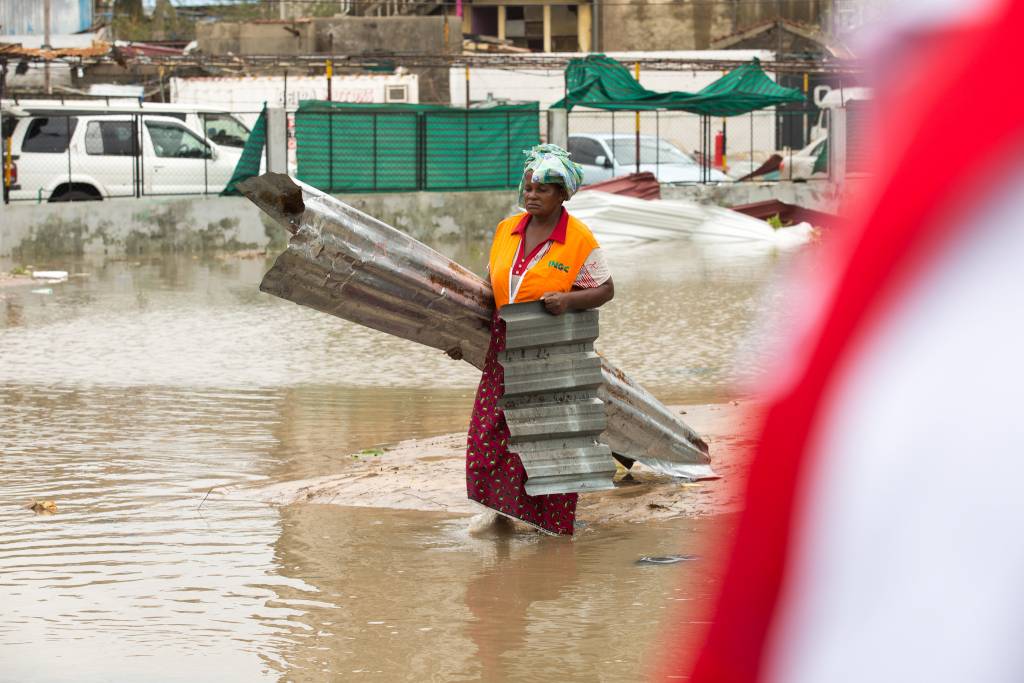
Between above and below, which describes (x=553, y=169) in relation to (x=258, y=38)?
below

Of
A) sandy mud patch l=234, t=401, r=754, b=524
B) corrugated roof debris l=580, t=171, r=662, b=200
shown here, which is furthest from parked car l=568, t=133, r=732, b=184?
sandy mud patch l=234, t=401, r=754, b=524

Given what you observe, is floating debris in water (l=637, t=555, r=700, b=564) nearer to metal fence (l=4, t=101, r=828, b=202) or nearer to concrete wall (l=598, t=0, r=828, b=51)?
metal fence (l=4, t=101, r=828, b=202)

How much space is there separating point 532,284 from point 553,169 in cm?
41

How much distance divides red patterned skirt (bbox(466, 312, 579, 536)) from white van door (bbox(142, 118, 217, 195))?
14406 mm

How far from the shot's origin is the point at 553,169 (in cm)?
515

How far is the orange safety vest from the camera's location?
5.22m

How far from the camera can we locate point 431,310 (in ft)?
17.6

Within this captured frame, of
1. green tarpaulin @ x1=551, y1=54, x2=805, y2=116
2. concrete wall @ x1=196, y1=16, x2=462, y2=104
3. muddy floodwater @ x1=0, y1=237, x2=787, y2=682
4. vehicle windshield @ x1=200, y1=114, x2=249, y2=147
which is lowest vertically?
muddy floodwater @ x1=0, y1=237, x2=787, y2=682

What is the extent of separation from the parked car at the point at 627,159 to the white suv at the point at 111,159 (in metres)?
5.76

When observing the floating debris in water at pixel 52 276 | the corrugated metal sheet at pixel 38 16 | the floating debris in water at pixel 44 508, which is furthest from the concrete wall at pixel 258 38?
the floating debris in water at pixel 44 508

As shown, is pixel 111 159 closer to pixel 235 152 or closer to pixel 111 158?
pixel 111 158

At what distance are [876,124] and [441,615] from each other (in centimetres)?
410

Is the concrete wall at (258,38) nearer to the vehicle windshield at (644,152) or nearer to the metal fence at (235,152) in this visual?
the vehicle windshield at (644,152)

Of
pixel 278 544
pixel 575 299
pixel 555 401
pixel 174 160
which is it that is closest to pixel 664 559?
pixel 555 401
